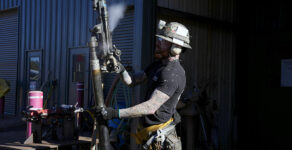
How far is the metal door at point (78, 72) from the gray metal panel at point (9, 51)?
2.84m

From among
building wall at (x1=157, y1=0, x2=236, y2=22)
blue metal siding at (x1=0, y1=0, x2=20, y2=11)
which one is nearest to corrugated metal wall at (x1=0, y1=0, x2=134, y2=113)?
blue metal siding at (x1=0, y1=0, x2=20, y2=11)

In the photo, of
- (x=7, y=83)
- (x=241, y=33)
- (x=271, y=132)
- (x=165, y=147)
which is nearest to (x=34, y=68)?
(x=7, y=83)

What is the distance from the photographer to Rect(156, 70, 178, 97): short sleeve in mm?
3737

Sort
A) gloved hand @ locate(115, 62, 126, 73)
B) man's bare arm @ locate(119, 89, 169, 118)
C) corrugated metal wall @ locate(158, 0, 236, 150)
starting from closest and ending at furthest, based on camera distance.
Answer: man's bare arm @ locate(119, 89, 169, 118) < gloved hand @ locate(115, 62, 126, 73) < corrugated metal wall @ locate(158, 0, 236, 150)

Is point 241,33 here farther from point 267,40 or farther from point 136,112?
point 136,112

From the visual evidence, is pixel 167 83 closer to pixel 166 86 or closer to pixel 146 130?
pixel 166 86

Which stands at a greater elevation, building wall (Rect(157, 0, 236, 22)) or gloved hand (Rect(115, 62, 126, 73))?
building wall (Rect(157, 0, 236, 22))

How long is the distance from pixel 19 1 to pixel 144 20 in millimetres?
6746

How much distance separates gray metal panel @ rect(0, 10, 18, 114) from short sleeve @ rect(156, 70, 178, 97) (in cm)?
887

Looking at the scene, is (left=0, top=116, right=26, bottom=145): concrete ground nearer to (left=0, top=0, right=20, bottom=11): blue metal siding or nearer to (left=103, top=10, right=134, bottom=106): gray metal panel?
(left=103, top=10, right=134, bottom=106): gray metal panel

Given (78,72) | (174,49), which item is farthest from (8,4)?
(174,49)

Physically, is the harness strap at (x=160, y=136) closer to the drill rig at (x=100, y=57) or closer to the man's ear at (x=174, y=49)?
the drill rig at (x=100, y=57)

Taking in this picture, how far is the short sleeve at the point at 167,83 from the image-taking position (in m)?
3.74

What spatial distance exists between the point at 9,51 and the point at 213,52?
729 centimetres
